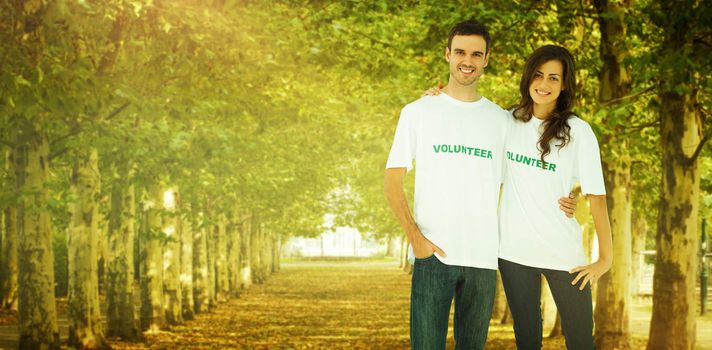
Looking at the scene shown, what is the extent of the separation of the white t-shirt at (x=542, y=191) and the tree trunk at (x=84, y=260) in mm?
13175

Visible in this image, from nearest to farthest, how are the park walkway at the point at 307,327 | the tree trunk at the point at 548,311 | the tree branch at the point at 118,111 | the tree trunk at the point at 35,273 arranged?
1. the tree trunk at the point at 35,273
2. the tree branch at the point at 118,111
3. the park walkway at the point at 307,327
4. the tree trunk at the point at 548,311

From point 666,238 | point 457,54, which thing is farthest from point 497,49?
point 457,54

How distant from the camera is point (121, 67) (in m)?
15.9

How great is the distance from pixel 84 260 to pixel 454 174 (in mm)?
13588

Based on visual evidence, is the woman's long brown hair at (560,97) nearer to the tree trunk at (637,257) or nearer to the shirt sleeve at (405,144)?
the shirt sleeve at (405,144)

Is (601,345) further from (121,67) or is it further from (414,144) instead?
(414,144)

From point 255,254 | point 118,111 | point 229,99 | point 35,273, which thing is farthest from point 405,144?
point 255,254

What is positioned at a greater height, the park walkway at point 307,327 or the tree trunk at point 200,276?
the tree trunk at point 200,276

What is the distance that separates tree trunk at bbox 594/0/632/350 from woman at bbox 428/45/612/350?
11011 mm

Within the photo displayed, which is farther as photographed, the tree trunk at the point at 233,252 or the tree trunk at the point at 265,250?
the tree trunk at the point at 265,250

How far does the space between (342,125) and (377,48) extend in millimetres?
18555

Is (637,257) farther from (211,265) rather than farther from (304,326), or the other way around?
(304,326)

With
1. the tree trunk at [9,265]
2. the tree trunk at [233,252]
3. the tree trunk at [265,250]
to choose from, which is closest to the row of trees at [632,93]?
the tree trunk at [9,265]

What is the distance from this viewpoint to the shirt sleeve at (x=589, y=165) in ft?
17.6
